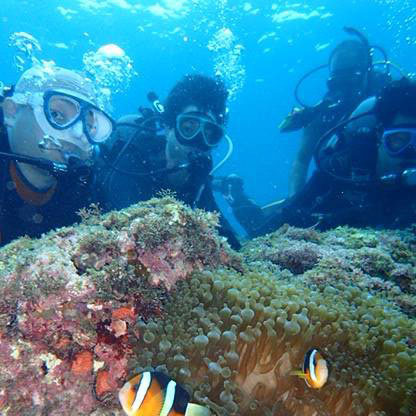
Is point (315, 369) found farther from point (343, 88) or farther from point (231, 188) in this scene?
point (231, 188)

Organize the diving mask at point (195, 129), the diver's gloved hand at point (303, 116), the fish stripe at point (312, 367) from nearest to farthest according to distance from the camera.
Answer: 1. the fish stripe at point (312, 367)
2. the diving mask at point (195, 129)
3. the diver's gloved hand at point (303, 116)

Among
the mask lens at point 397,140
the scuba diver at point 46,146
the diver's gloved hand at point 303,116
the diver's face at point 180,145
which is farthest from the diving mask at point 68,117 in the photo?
the diver's gloved hand at point 303,116

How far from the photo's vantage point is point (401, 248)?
4.59 meters

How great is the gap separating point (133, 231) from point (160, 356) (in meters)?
0.91

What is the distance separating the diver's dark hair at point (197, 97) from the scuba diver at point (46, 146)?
2.63 meters

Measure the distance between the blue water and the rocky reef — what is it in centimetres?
2077

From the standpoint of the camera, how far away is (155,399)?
149cm

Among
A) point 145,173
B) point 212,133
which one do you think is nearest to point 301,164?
point 212,133

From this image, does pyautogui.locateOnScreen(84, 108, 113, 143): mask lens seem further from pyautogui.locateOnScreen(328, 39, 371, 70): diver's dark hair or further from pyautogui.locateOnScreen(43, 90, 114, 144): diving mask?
pyautogui.locateOnScreen(328, 39, 371, 70): diver's dark hair

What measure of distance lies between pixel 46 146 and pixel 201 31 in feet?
98.2

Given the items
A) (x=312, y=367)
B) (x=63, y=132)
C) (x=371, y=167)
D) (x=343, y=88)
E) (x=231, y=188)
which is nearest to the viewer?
(x=312, y=367)

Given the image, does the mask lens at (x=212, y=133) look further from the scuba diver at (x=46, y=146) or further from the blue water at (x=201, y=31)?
the blue water at (x=201, y=31)

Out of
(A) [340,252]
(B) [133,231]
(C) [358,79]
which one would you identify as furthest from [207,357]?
(C) [358,79]

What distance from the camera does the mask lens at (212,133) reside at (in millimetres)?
6895
